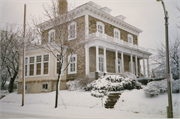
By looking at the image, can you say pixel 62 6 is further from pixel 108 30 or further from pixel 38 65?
pixel 108 30

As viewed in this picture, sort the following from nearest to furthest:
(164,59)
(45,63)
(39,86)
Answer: (164,59) < (39,86) < (45,63)

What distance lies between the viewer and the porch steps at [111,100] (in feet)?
31.2

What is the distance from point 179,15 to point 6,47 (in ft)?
38.8

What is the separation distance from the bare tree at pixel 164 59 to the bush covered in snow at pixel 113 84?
1.78 meters

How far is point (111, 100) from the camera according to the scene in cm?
983

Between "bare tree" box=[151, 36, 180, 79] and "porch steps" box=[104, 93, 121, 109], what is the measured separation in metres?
3.07

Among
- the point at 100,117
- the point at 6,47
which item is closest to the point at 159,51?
the point at 100,117

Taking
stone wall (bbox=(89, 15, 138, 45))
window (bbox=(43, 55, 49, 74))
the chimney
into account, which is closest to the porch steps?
the chimney

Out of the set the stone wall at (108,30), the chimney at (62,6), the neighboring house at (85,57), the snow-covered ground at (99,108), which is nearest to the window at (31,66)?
the neighboring house at (85,57)

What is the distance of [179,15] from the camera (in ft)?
30.4

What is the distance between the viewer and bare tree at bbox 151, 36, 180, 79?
9.95 m

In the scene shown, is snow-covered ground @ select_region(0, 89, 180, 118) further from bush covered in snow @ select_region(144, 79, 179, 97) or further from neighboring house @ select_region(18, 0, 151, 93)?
neighboring house @ select_region(18, 0, 151, 93)

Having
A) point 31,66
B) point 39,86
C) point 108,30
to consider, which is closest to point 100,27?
point 108,30

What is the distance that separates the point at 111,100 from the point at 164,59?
4.15 metres
